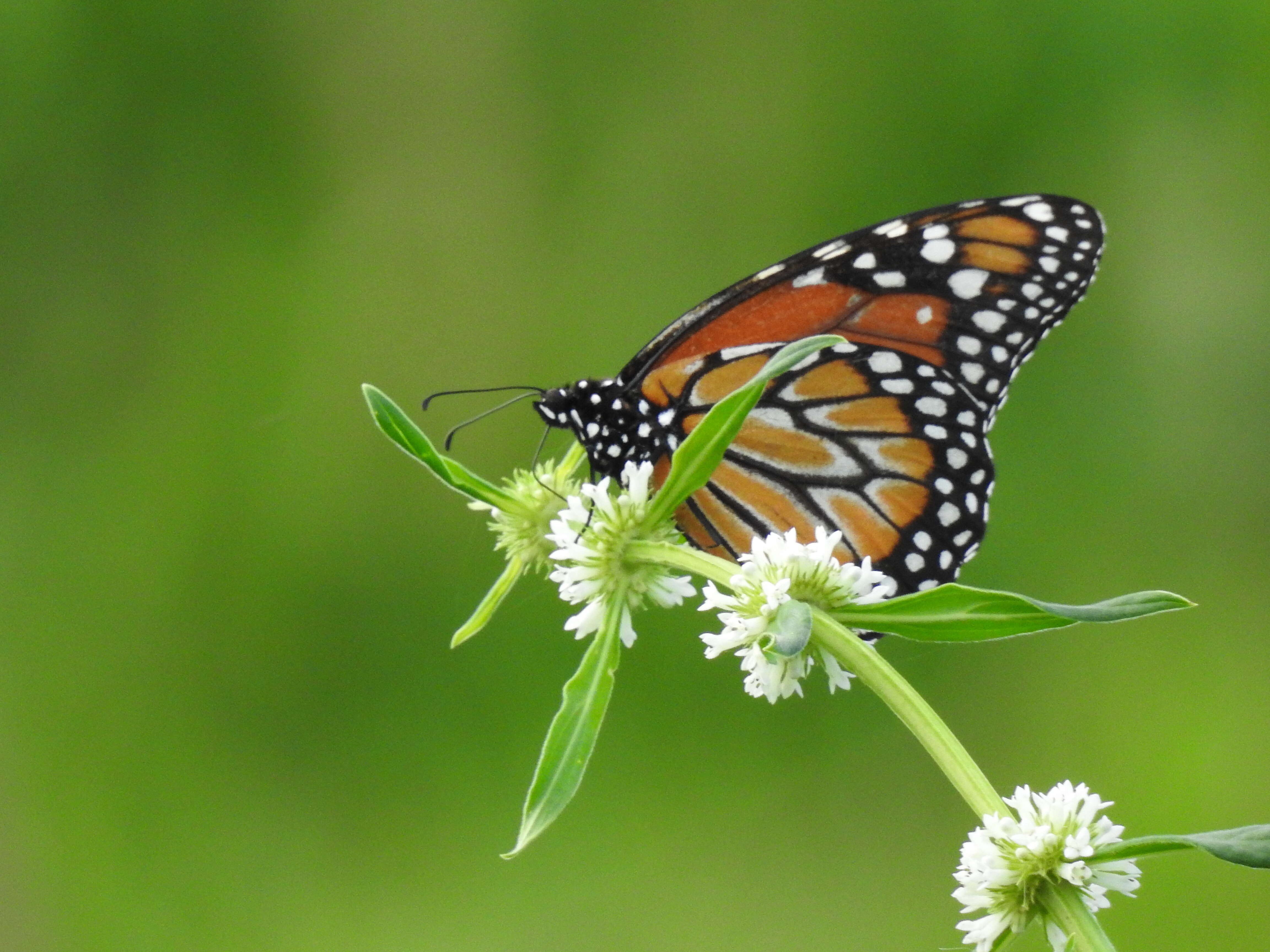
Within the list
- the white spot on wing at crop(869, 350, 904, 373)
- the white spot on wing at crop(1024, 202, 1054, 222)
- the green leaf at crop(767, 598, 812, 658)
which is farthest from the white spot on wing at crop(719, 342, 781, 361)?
the green leaf at crop(767, 598, 812, 658)

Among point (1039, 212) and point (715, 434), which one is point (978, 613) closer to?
point (715, 434)

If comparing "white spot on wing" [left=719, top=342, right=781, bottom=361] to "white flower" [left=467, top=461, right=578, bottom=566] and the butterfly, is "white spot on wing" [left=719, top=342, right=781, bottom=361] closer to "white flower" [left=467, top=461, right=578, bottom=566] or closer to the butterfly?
the butterfly

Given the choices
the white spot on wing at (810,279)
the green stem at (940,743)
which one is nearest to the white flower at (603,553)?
the green stem at (940,743)

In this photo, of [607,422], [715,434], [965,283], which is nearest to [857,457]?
[965,283]

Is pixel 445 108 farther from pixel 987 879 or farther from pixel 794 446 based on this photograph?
pixel 987 879

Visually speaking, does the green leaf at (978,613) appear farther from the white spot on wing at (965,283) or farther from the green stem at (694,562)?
→ the white spot on wing at (965,283)

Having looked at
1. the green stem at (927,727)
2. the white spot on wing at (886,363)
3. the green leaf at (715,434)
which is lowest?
the green stem at (927,727)
